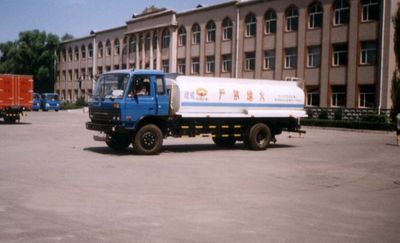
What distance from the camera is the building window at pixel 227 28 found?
161 ft

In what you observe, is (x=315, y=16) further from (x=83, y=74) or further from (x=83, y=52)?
(x=83, y=52)

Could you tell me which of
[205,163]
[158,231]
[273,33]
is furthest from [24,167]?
[273,33]

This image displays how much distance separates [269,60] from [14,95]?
2375 centimetres

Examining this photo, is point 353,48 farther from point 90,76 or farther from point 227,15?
point 90,76

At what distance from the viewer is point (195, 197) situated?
30.0 feet

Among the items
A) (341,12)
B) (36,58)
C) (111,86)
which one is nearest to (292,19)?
(341,12)

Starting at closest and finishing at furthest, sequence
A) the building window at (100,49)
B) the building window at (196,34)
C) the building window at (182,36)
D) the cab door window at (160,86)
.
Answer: the cab door window at (160,86) → the building window at (196,34) → the building window at (182,36) → the building window at (100,49)

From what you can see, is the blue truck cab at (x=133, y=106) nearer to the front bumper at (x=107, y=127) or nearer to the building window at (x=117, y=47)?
the front bumper at (x=107, y=127)

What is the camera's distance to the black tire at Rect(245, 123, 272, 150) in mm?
18703

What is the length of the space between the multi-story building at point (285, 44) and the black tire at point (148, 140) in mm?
24474

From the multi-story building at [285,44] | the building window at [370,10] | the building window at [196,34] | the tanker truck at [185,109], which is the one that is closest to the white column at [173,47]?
the multi-story building at [285,44]

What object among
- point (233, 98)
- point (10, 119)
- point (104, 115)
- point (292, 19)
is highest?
point (292, 19)

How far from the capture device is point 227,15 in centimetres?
4925

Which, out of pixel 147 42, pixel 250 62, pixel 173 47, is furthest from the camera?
pixel 147 42
